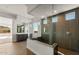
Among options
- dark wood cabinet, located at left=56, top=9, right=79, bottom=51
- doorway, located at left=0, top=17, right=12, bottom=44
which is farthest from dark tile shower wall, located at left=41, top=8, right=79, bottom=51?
doorway, located at left=0, top=17, right=12, bottom=44

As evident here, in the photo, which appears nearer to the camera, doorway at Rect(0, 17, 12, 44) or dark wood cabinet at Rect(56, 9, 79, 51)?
dark wood cabinet at Rect(56, 9, 79, 51)

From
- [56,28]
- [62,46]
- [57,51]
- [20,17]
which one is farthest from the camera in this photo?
[20,17]

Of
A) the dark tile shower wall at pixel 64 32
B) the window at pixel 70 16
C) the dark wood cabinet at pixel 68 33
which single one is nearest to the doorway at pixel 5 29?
the dark tile shower wall at pixel 64 32

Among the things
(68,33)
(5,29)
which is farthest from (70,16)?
(5,29)

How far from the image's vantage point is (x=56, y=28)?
2.11 m

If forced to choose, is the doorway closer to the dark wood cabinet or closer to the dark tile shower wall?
the dark tile shower wall

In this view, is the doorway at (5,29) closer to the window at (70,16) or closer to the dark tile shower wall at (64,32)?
the dark tile shower wall at (64,32)

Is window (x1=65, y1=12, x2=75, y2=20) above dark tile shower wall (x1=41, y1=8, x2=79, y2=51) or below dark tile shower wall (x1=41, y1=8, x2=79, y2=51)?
above

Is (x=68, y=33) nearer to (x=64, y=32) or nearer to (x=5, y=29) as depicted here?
(x=64, y=32)

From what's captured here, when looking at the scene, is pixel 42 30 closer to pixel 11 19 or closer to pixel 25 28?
pixel 25 28

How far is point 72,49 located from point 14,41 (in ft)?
4.71

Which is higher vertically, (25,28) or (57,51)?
(25,28)

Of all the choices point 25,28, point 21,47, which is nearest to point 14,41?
point 21,47
